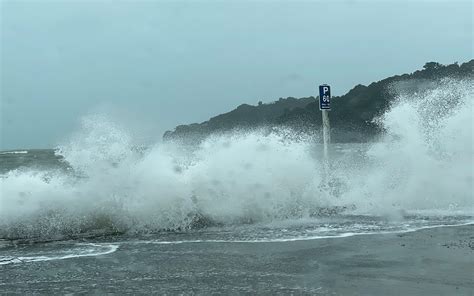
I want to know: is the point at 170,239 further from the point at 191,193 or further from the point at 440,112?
the point at 440,112

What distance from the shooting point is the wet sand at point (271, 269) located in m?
6.57

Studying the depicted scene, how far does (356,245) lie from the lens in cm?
889

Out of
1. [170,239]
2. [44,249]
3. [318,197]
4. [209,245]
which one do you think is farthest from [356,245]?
Result: [44,249]

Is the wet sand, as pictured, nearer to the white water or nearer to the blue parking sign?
the white water

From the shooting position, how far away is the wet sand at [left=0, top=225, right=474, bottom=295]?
21.6ft

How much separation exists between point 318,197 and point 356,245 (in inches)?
181

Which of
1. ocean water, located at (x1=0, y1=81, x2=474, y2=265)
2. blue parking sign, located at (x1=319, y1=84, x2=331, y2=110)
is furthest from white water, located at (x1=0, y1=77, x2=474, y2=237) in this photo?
blue parking sign, located at (x1=319, y1=84, x2=331, y2=110)

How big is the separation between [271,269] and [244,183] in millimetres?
5605

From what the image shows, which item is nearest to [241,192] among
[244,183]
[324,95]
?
[244,183]

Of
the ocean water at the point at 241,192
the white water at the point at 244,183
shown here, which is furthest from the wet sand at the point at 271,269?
the white water at the point at 244,183

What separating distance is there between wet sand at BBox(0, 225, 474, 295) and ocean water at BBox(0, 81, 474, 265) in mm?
725

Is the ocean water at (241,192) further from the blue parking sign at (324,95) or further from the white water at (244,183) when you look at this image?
the blue parking sign at (324,95)

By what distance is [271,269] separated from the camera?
7449mm

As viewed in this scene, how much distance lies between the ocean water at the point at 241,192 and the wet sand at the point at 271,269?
0.72 meters
